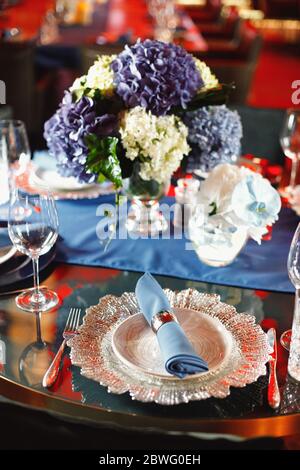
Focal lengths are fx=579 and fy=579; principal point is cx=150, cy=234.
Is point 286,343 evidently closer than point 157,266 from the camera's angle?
Yes

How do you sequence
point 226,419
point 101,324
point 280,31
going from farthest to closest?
point 280,31 < point 101,324 < point 226,419

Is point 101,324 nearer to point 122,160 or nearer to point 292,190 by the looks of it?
point 122,160

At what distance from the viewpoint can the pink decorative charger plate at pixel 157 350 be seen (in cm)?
84

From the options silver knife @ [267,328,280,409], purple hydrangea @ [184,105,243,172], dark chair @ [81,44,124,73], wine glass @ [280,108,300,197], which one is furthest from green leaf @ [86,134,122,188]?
dark chair @ [81,44,124,73]

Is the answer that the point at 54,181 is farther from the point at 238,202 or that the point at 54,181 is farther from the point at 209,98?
the point at 238,202

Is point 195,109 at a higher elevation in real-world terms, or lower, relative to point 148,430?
higher

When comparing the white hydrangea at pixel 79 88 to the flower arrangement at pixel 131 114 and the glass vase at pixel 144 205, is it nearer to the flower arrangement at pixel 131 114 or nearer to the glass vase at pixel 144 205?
the flower arrangement at pixel 131 114

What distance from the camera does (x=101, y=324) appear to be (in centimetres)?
100

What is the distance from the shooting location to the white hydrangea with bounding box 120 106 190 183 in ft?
3.91

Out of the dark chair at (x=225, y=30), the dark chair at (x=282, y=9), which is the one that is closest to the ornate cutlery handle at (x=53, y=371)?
the dark chair at (x=225, y=30)

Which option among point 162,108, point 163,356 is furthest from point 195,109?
point 163,356

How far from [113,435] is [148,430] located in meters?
0.04

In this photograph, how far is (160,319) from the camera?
0.94m

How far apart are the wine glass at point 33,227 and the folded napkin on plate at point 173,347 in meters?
0.23
